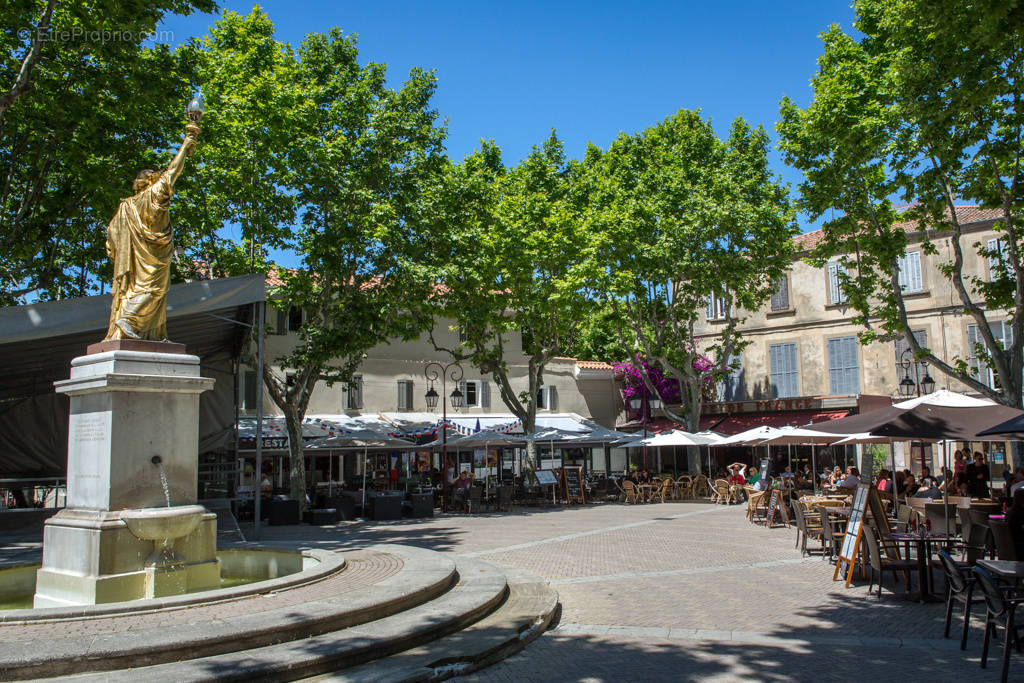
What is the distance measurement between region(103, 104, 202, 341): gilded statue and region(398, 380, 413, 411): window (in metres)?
22.1

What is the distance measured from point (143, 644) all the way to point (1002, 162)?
1590cm

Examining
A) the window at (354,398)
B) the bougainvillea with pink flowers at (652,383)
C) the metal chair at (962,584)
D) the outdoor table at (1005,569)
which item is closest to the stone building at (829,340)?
the bougainvillea with pink flowers at (652,383)

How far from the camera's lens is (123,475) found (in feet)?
24.2

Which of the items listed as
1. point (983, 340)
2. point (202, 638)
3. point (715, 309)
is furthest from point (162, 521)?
point (715, 309)

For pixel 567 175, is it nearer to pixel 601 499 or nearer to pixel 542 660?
pixel 601 499

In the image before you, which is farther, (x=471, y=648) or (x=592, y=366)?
(x=592, y=366)

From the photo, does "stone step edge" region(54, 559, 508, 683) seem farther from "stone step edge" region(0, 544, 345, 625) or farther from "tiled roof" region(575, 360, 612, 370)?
"tiled roof" region(575, 360, 612, 370)

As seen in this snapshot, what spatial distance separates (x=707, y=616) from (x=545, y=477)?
16805mm

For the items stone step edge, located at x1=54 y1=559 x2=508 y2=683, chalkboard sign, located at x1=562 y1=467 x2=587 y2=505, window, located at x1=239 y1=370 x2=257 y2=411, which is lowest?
chalkboard sign, located at x1=562 y1=467 x2=587 y2=505

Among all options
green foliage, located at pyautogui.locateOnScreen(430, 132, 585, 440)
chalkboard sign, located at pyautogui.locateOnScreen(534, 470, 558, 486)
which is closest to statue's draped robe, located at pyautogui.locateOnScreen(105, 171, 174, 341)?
green foliage, located at pyautogui.locateOnScreen(430, 132, 585, 440)

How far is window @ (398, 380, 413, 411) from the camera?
3039 centimetres

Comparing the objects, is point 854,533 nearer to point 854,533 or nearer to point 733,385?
point 854,533

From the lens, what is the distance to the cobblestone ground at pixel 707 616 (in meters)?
6.29

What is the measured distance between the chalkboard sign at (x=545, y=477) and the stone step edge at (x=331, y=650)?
16.4 metres
